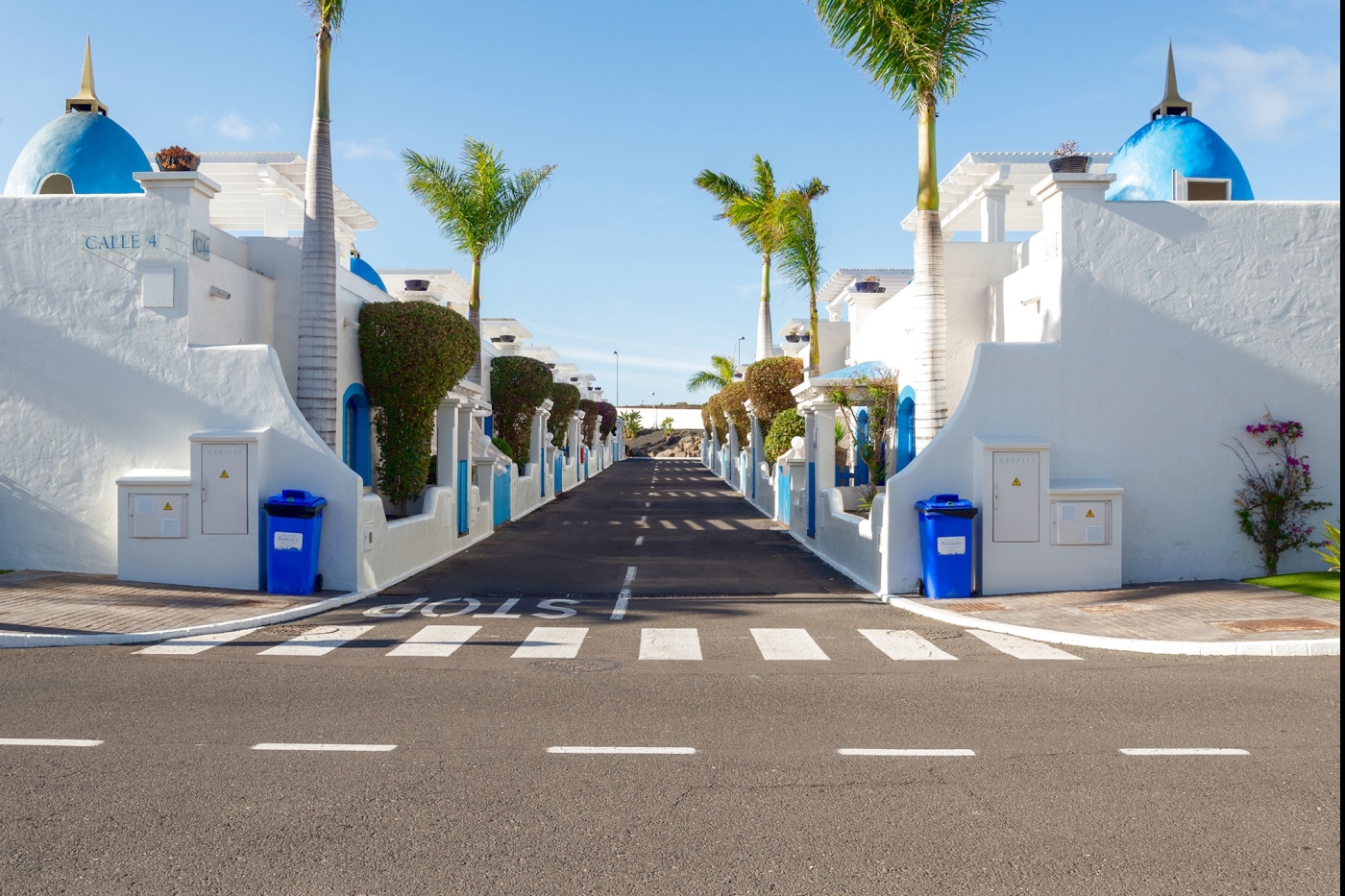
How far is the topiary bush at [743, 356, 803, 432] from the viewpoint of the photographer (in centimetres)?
2794

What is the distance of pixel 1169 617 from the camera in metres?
10.8

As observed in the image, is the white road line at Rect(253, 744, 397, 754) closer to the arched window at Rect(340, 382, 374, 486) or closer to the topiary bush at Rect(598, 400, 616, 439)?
the arched window at Rect(340, 382, 374, 486)

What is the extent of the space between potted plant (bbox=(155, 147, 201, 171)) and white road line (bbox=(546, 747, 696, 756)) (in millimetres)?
11669

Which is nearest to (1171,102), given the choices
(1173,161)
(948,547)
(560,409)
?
(1173,161)

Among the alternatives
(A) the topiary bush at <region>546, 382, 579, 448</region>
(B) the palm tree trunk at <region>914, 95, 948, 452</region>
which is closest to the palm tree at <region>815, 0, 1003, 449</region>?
(B) the palm tree trunk at <region>914, 95, 948, 452</region>

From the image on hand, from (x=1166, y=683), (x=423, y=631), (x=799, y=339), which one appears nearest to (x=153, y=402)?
(x=423, y=631)

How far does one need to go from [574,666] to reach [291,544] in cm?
569

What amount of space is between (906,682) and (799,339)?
1175 inches

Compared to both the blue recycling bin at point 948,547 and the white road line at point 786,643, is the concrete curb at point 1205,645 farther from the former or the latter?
the white road line at point 786,643

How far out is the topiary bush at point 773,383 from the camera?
2794 centimetres

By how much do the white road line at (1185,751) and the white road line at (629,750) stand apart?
280cm

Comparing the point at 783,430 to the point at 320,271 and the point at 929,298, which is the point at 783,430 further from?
the point at 320,271

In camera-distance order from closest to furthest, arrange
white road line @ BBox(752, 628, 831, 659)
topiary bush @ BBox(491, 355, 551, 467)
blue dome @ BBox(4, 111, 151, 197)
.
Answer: white road line @ BBox(752, 628, 831, 659), blue dome @ BBox(4, 111, 151, 197), topiary bush @ BBox(491, 355, 551, 467)

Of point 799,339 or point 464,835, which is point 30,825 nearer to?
point 464,835
